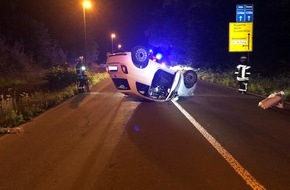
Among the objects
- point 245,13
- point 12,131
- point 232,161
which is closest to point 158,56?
point 12,131

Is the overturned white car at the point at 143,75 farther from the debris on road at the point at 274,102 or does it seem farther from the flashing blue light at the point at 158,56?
the debris on road at the point at 274,102

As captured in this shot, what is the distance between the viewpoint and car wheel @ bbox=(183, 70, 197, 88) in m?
17.4

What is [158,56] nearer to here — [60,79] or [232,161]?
[232,161]

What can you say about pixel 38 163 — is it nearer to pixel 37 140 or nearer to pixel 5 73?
pixel 37 140

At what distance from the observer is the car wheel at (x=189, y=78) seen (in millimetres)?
17406

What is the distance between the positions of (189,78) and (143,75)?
321cm

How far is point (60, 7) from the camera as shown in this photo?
Result: 5972 centimetres

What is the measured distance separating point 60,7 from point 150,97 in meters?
47.4

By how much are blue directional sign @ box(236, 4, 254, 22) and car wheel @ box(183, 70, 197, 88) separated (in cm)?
1486

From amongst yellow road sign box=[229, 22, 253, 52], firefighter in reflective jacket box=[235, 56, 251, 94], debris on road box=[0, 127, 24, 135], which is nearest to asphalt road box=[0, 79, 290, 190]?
debris on road box=[0, 127, 24, 135]

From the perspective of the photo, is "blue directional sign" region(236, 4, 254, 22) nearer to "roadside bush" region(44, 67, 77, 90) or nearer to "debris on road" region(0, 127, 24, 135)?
"roadside bush" region(44, 67, 77, 90)

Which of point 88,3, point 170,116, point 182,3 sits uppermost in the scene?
point 182,3

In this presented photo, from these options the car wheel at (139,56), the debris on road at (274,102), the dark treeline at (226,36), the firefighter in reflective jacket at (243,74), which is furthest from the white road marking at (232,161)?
the dark treeline at (226,36)

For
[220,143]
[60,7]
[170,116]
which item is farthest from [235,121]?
[60,7]
